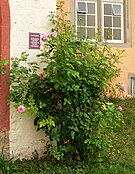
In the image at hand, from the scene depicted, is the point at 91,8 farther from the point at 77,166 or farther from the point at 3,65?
the point at 77,166

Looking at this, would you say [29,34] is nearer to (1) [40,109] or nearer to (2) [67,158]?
(1) [40,109]

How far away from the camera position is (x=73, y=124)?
15.3 feet

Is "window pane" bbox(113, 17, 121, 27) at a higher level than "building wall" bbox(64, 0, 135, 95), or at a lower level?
higher

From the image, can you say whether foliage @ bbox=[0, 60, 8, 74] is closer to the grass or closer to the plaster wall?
the plaster wall

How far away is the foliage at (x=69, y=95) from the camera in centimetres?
468

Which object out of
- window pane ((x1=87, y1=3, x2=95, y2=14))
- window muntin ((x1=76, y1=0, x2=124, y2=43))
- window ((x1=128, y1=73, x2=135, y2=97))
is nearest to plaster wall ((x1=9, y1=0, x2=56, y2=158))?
window muntin ((x1=76, y1=0, x2=124, y2=43))

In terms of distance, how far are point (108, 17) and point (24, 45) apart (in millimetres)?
4655

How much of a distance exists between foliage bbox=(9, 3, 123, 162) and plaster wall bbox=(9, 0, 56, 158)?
21cm

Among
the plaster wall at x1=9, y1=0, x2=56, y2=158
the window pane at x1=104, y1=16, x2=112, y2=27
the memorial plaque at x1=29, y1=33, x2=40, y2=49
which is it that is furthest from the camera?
the window pane at x1=104, y1=16, x2=112, y2=27

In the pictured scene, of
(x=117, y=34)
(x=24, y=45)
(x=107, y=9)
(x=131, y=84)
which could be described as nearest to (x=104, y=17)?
(x=107, y=9)

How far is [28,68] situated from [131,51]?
4.68 m

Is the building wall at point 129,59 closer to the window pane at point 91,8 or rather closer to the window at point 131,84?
the window at point 131,84

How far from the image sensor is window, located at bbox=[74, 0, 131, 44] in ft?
29.5

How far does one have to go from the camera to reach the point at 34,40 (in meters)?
5.22
